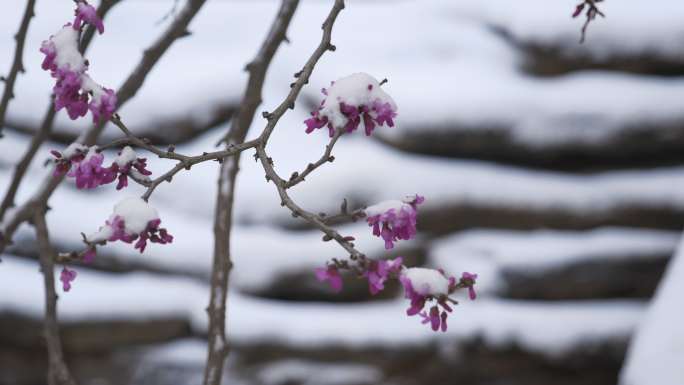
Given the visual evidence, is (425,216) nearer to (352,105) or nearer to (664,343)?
(664,343)

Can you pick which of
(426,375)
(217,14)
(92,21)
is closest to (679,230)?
(426,375)

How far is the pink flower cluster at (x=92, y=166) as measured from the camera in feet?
2.38

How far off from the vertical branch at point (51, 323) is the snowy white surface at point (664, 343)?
114 cm

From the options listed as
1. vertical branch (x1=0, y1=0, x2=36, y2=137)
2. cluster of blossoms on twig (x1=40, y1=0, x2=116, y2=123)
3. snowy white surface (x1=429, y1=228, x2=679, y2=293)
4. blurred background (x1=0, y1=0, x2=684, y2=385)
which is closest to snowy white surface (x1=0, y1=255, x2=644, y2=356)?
blurred background (x1=0, y1=0, x2=684, y2=385)

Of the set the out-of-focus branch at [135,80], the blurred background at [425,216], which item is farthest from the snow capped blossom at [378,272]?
the blurred background at [425,216]

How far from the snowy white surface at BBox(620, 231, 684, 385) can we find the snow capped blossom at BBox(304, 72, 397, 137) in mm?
1036

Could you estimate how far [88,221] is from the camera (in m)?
2.65

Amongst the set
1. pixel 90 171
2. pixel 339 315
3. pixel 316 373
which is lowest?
pixel 90 171

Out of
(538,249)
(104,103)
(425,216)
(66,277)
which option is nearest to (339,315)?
(425,216)

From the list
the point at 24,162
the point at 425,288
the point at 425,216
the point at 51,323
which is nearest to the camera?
the point at 425,288

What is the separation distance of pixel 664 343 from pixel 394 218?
121 cm

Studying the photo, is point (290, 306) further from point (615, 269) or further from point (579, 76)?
point (579, 76)

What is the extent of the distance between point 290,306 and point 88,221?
81 cm

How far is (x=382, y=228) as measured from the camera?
70cm
